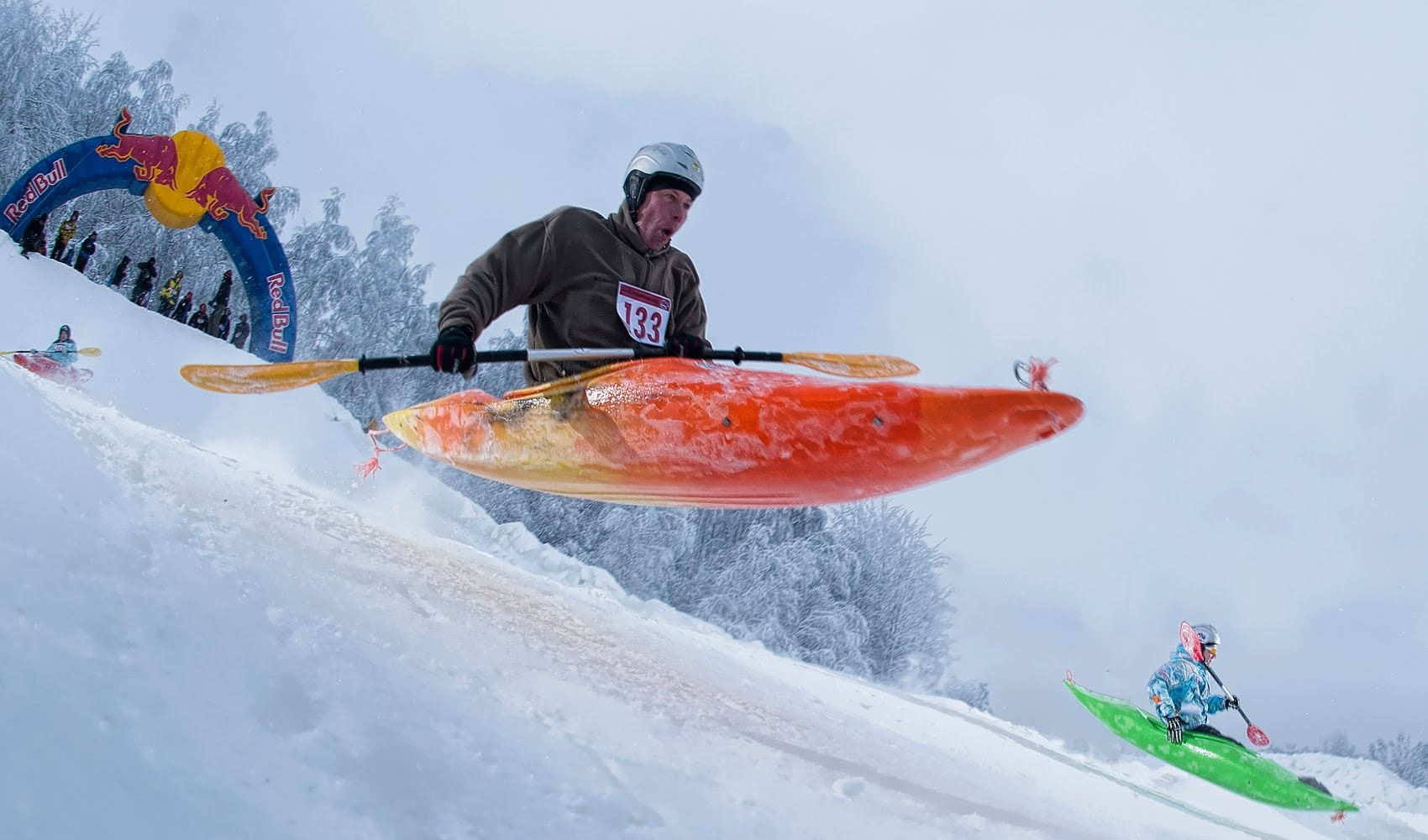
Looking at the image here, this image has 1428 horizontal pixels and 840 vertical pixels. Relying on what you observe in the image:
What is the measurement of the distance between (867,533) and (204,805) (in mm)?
19344

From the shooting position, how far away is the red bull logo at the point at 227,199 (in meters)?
14.7

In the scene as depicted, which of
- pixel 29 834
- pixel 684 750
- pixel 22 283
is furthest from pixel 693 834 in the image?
pixel 22 283

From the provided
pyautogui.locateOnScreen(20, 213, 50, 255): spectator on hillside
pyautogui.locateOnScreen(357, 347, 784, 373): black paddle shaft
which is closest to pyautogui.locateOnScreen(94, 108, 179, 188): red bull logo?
pyautogui.locateOnScreen(20, 213, 50, 255): spectator on hillside

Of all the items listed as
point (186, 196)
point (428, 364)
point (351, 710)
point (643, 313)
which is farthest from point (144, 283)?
point (351, 710)

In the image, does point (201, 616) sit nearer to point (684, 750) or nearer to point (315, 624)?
point (315, 624)

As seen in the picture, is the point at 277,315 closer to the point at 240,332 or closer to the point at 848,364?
the point at 240,332

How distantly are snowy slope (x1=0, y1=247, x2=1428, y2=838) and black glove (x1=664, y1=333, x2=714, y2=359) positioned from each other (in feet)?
5.36

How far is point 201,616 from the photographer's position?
78.9 inches

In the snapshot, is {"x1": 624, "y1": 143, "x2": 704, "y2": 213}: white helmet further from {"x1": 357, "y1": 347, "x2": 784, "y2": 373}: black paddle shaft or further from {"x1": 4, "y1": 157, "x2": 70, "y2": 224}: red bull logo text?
{"x1": 4, "y1": 157, "x2": 70, "y2": 224}: red bull logo text

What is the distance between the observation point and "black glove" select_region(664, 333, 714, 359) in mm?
4816

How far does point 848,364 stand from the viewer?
527 cm

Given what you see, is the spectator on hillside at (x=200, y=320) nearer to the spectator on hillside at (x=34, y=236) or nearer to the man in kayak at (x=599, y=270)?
A: the spectator on hillside at (x=34, y=236)

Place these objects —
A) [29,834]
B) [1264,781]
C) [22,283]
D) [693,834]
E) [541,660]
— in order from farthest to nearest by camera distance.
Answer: [22,283]
[1264,781]
[541,660]
[693,834]
[29,834]

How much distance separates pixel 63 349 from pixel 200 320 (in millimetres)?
6710
